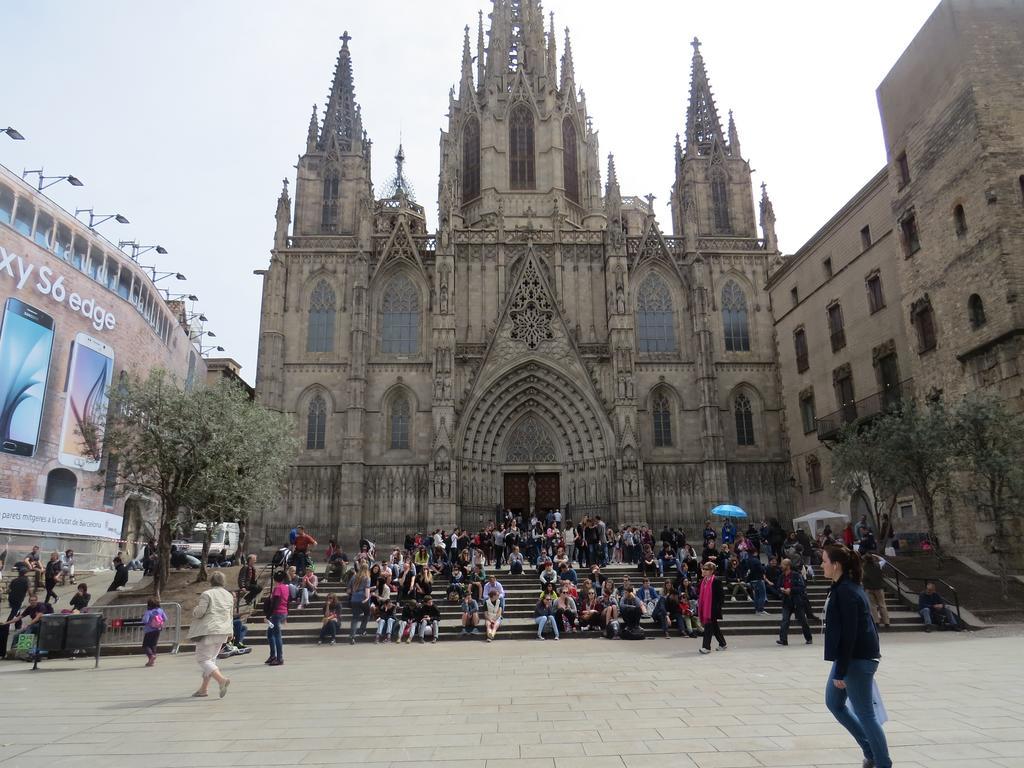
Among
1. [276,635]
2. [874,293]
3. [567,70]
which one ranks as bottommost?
[276,635]

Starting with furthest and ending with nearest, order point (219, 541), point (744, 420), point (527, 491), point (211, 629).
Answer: point (744, 420)
point (527, 491)
point (219, 541)
point (211, 629)

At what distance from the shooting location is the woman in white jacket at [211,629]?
29.9 feet

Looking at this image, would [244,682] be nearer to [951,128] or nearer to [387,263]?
[951,128]

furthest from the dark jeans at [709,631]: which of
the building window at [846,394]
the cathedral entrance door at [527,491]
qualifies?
the cathedral entrance door at [527,491]

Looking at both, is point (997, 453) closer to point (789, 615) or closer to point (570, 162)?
point (789, 615)

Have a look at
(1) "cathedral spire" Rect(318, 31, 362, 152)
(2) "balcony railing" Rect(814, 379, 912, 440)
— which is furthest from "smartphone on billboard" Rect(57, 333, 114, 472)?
(2) "balcony railing" Rect(814, 379, 912, 440)

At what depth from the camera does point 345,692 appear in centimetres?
946

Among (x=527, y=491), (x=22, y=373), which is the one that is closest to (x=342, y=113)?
(x=22, y=373)

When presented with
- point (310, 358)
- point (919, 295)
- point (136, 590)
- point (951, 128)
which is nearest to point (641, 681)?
point (136, 590)

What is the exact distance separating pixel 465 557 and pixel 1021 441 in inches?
625

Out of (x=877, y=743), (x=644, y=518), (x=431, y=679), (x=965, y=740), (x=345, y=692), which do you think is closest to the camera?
(x=877, y=743)

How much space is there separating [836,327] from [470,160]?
2392 cm

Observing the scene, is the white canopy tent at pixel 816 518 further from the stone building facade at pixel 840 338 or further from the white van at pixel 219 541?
the white van at pixel 219 541

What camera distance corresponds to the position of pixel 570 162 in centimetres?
4269
